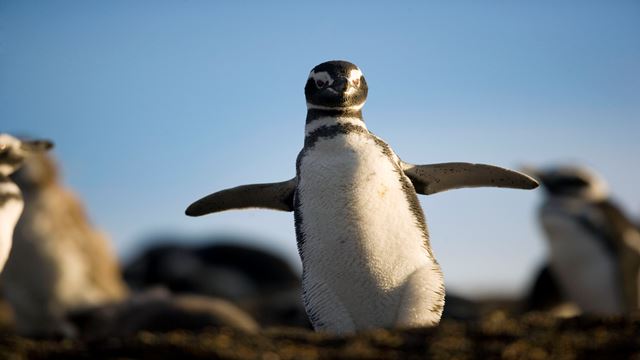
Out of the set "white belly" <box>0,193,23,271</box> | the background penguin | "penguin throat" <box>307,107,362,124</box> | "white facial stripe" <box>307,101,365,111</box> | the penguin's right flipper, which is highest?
"white facial stripe" <box>307,101,365,111</box>

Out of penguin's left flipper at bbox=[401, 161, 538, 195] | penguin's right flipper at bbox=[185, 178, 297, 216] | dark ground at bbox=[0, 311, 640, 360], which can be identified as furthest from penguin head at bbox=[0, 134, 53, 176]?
penguin's left flipper at bbox=[401, 161, 538, 195]

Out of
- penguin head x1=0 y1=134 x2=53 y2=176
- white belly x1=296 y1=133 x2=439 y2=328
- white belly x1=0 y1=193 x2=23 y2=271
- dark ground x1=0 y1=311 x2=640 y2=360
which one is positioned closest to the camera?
dark ground x1=0 y1=311 x2=640 y2=360

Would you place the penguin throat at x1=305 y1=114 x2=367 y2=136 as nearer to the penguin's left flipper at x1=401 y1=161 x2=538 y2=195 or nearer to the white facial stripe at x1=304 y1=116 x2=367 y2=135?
the white facial stripe at x1=304 y1=116 x2=367 y2=135

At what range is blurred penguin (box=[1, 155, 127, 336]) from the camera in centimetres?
1253

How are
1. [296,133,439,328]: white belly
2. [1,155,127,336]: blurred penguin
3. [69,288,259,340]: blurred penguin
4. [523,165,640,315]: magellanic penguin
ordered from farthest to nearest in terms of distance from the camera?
[523,165,640,315]: magellanic penguin, [1,155,127,336]: blurred penguin, [69,288,259,340]: blurred penguin, [296,133,439,328]: white belly

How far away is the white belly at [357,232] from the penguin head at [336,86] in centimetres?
18

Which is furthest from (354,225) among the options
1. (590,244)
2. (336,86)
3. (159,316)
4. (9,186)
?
(590,244)

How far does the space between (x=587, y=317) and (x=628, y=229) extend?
9.95 metres

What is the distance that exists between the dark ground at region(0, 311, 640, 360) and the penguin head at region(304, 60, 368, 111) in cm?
126

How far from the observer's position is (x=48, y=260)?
12766mm

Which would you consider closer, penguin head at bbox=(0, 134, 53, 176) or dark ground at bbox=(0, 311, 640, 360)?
dark ground at bbox=(0, 311, 640, 360)

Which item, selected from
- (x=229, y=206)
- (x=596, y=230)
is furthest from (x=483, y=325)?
(x=596, y=230)

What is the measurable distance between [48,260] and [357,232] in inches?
334

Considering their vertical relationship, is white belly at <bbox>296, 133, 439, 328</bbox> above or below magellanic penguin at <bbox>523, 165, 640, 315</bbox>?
above
